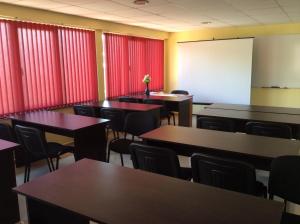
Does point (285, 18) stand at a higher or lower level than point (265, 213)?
higher

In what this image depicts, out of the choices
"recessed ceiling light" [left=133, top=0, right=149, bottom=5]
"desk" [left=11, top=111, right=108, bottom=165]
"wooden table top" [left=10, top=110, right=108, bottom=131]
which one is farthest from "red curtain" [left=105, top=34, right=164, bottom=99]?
"desk" [left=11, top=111, right=108, bottom=165]

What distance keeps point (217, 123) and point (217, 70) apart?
13.7 ft

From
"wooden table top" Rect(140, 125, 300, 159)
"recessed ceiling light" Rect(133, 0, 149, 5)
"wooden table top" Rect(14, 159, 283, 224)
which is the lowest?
"wooden table top" Rect(140, 125, 300, 159)

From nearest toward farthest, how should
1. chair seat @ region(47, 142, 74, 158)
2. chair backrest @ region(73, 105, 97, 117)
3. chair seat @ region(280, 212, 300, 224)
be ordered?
chair seat @ region(280, 212, 300, 224) → chair seat @ region(47, 142, 74, 158) → chair backrest @ region(73, 105, 97, 117)

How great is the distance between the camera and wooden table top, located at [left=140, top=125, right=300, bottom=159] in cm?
223

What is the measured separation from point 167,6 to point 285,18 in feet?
10.0

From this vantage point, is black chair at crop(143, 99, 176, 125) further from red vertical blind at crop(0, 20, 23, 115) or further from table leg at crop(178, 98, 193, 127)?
red vertical blind at crop(0, 20, 23, 115)

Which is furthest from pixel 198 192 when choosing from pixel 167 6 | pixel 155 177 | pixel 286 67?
pixel 286 67

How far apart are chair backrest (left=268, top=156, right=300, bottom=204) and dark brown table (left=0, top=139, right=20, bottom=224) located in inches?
89.6

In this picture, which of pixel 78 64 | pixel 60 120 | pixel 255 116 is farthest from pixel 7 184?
pixel 78 64

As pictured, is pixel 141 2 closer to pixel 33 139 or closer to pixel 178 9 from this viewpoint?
pixel 178 9

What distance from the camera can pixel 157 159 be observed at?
2219 mm

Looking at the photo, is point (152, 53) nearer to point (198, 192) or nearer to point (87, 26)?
point (87, 26)

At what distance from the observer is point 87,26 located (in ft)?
17.7
